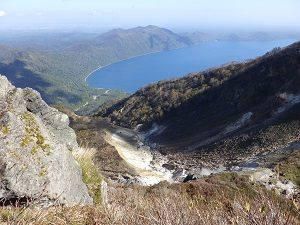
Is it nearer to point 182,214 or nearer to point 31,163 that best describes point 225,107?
point 31,163

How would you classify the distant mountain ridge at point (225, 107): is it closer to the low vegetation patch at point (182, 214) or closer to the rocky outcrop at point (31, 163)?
the rocky outcrop at point (31, 163)

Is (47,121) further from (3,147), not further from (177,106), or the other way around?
(177,106)

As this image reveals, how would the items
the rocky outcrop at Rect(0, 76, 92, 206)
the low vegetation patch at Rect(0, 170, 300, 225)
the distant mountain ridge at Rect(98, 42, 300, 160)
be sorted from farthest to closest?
the distant mountain ridge at Rect(98, 42, 300, 160), the rocky outcrop at Rect(0, 76, 92, 206), the low vegetation patch at Rect(0, 170, 300, 225)

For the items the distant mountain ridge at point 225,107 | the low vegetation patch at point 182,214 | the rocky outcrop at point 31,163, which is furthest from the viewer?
the distant mountain ridge at point 225,107

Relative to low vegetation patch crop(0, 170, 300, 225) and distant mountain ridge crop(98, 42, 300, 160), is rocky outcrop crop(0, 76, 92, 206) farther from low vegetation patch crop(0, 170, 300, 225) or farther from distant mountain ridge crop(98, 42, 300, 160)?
distant mountain ridge crop(98, 42, 300, 160)

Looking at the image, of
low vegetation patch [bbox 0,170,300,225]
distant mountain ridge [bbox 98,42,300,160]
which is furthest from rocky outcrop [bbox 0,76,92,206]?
distant mountain ridge [bbox 98,42,300,160]

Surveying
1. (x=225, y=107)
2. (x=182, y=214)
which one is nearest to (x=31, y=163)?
(x=182, y=214)

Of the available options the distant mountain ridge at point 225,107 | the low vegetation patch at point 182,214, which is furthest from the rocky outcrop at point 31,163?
the distant mountain ridge at point 225,107

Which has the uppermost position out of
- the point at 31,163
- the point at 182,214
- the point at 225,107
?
the point at 182,214
